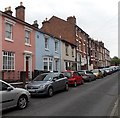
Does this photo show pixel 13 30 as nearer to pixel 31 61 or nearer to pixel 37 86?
pixel 31 61

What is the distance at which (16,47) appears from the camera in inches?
952

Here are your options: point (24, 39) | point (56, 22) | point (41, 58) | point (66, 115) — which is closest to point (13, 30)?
point (24, 39)

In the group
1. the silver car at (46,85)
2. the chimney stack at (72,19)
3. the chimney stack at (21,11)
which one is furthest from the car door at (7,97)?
the chimney stack at (72,19)

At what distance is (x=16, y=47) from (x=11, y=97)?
1399 centimetres

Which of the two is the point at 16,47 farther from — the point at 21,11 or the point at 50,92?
the point at 50,92

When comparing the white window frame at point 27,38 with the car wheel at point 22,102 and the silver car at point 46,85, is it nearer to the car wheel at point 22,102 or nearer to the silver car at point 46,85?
the silver car at point 46,85

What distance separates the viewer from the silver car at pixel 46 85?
1547 cm

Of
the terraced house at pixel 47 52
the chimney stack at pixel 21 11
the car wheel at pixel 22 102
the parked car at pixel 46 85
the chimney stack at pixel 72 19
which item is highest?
the chimney stack at pixel 72 19

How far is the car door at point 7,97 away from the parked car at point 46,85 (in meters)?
4.69

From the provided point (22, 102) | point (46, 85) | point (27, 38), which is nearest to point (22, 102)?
point (22, 102)

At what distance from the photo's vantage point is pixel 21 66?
81.5 ft

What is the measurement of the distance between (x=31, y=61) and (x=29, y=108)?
15.8 m

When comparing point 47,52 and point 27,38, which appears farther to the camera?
point 47,52

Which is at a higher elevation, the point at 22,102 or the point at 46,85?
the point at 46,85
